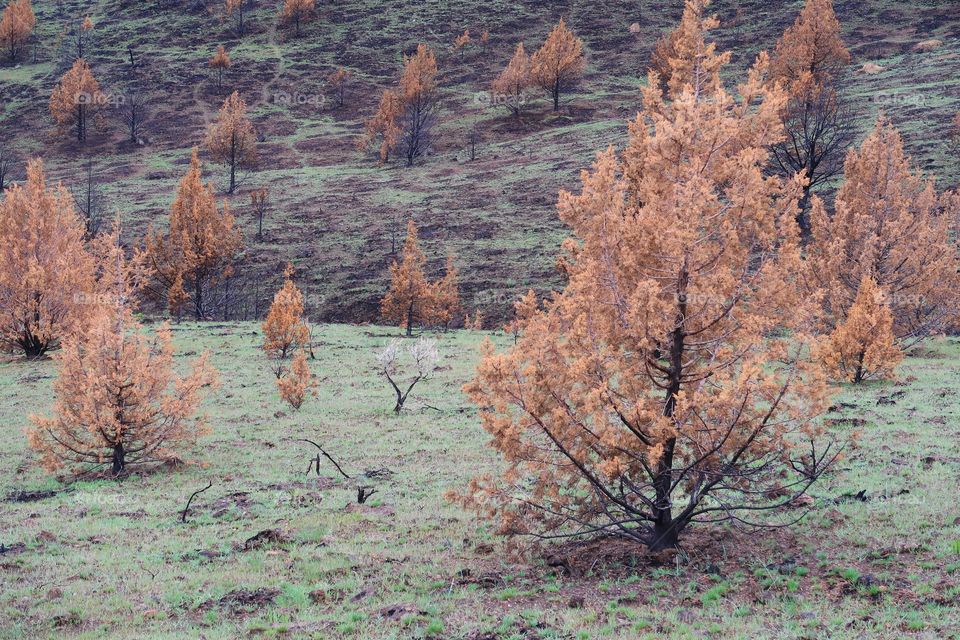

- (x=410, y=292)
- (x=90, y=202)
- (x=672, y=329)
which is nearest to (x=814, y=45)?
(x=410, y=292)

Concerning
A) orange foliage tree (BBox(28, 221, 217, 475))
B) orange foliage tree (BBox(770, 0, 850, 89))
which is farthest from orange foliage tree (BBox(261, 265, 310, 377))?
orange foliage tree (BBox(770, 0, 850, 89))

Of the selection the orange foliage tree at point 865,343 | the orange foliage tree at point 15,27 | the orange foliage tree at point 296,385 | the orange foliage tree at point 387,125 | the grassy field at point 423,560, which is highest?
the orange foliage tree at point 15,27

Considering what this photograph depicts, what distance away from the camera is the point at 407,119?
231ft

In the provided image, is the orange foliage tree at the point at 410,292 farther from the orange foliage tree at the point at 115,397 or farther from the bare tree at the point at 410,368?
the orange foliage tree at the point at 115,397

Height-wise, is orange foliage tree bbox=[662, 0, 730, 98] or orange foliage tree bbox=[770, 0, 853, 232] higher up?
orange foliage tree bbox=[770, 0, 853, 232]

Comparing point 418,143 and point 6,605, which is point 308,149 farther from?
point 6,605

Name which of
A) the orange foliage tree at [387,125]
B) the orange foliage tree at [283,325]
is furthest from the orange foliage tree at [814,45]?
the orange foliage tree at [387,125]

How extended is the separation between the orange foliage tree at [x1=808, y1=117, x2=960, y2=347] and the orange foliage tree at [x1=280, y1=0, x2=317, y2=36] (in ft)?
313

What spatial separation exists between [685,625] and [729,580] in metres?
1.34

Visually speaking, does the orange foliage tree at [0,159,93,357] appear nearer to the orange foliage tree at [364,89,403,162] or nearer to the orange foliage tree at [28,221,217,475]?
the orange foliage tree at [28,221,217,475]

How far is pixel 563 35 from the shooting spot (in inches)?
2953

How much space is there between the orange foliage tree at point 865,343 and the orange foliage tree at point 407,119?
5255 cm

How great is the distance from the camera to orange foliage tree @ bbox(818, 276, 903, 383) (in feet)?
59.7

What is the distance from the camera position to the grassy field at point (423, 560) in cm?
689
